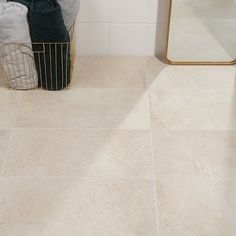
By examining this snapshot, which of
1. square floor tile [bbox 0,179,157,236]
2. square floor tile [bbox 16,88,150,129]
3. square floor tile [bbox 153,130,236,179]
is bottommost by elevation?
square floor tile [bbox 0,179,157,236]

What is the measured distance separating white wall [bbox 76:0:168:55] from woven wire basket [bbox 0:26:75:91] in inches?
7.2

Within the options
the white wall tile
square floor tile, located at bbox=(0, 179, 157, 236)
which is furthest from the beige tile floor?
the white wall tile

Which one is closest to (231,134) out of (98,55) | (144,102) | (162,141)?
(162,141)

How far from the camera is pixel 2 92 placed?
5.90 ft

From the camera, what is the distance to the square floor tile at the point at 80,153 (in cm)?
145

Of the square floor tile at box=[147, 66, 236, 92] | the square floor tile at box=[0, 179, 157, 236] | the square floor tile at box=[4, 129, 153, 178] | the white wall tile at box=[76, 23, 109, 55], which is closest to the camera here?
the square floor tile at box=[0, 179, 157, 236]

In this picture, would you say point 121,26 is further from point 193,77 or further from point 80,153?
point 80,153

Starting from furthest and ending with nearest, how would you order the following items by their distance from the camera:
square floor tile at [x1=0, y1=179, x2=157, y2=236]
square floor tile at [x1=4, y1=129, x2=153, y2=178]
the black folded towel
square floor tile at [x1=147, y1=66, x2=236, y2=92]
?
1. square floor tile at [x1=147, y1=66, x2=236, y2=92]
2. the black folded towel
3. square floor tile at [x1=4, y1=129, x2=153, y2=178]
4. square floor tile at [x1=0, y1=179, x2=157, y2=236]

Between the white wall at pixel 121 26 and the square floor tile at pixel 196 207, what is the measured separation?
33.0 inches

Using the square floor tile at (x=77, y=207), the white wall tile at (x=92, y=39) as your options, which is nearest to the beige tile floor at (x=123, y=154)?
the square floor tile at (x=77, y=207)

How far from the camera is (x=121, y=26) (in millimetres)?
1969

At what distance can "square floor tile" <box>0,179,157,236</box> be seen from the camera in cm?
127

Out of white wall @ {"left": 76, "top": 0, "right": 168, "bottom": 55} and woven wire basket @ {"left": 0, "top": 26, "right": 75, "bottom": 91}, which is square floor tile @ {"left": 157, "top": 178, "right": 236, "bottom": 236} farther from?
white wall @ {"left": 76, "top": 0, "right": 168, "bottom": 55}

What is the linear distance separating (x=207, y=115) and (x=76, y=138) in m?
0.54
